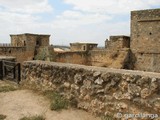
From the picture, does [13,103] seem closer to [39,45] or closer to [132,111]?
[132,111]

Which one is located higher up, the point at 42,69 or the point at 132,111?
the point at 42,69

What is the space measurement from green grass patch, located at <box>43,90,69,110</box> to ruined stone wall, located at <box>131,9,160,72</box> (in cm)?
1385

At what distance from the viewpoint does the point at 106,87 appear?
150 inches

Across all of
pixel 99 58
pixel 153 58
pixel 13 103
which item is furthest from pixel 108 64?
pixel 13 103

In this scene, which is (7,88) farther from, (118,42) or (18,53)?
(18,53)

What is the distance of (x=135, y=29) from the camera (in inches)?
720

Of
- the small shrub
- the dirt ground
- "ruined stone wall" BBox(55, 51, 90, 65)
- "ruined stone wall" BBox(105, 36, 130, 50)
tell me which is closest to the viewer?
the dirt ground

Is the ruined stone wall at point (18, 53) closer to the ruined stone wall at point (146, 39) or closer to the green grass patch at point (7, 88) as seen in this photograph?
the ruined stone wall at point (146, 39)

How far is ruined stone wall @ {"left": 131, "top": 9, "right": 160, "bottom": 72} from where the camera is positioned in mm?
17250

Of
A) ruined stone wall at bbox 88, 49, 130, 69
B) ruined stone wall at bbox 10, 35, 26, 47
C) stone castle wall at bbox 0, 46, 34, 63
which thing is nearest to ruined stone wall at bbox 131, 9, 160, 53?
ruined stone wall at bbox 88, 49, 130, 69

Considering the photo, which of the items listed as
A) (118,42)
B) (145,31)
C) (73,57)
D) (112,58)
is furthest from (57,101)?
(118,42)

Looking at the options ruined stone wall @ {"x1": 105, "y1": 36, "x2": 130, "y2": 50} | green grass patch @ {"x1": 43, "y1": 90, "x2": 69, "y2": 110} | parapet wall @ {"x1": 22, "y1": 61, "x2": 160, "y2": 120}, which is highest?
ruined stone wall @ {"x1": 105, "y1": 36, "x2": 130, "y2": 50}

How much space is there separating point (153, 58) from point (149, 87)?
14.9 meters

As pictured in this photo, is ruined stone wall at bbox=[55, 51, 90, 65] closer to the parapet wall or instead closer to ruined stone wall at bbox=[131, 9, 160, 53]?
ruined stone wall at bbox=[131, 9, 160, 53]
